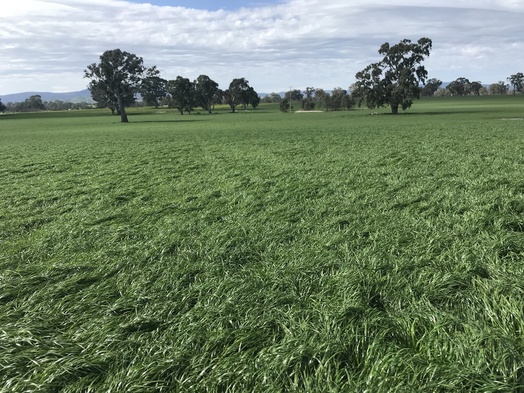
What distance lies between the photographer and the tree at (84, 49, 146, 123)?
58.1 m

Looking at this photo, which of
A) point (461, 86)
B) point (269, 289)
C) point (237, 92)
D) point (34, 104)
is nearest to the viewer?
point (269, 289)

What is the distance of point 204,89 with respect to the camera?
379 feet

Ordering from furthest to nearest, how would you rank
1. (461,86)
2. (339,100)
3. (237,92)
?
(461,86)
(237,92)
(339,100)

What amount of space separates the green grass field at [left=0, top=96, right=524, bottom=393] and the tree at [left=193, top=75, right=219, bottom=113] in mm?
110553

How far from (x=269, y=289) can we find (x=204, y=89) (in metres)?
118

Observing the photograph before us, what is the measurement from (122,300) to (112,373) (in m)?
1.33

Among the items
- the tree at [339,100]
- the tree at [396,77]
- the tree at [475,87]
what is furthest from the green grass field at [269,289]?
the tree at [475,87]

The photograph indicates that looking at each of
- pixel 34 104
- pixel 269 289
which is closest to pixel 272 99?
pixel 34 104

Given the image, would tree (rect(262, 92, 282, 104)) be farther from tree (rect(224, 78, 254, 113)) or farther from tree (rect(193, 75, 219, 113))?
tree (rect(193, 75, 219, 113))

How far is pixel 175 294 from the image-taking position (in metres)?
4.76

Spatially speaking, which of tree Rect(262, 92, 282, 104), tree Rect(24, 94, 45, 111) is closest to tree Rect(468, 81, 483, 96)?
tree Rect(262, 92, 282, 104)

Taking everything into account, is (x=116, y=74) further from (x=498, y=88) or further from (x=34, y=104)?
(x=498, y=88)

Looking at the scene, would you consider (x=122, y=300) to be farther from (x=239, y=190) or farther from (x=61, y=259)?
(x=239, y=190)

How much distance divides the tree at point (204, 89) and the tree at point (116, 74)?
2074 inches
